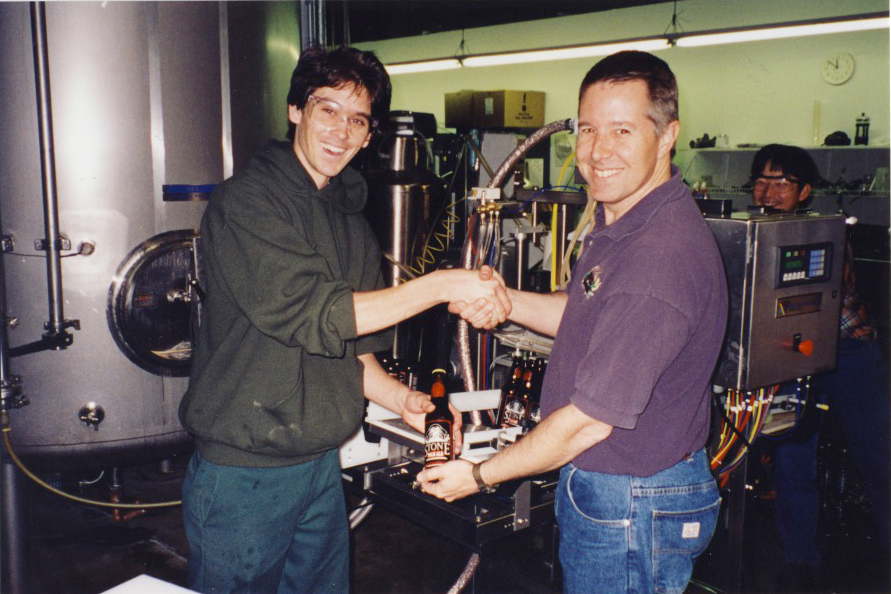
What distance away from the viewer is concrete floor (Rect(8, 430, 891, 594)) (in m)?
3.16

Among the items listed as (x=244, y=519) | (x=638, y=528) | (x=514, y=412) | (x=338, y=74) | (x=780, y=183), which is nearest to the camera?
(x=638, y=528)

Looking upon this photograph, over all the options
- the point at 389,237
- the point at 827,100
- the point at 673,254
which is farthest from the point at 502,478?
the point at 827,100

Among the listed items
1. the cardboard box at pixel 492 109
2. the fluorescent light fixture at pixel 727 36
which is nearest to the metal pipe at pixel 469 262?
the fluorescent light fixture at pixel 727 36

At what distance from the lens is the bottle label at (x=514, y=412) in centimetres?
237

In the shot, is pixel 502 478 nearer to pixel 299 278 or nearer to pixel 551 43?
pixel 299 278

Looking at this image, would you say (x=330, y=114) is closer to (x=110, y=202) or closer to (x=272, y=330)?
(x=272, y=330)

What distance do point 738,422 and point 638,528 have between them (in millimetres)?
1070

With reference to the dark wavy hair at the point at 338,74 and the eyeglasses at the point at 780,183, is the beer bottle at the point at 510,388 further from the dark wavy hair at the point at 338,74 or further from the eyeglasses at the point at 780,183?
the eyeglasses at the point at 780,183

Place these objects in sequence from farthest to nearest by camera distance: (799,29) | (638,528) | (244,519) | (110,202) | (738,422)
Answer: (799,29) < (110,202) < (738,422) < (244,519) < (638,528)

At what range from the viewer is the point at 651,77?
5.25 ft

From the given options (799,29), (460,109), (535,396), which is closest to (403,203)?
(535,396)

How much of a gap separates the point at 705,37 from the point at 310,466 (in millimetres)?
6379

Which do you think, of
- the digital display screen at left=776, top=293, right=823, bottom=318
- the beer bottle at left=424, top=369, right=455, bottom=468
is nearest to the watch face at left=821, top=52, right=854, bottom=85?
the digital display screen at left=776, top=293, right=823, bottom=318

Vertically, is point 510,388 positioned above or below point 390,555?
above
